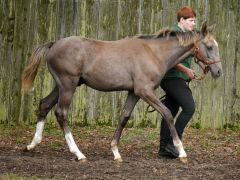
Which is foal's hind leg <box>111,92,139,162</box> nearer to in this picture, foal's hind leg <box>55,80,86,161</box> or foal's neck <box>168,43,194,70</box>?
foal's hind leg <box>55,80,86,161</box>

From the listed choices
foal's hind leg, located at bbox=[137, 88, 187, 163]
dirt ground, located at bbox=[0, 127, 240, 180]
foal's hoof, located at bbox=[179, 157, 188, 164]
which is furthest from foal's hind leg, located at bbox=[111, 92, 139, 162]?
foal's hoof, located at bbox=[179, 157, 188, 164]

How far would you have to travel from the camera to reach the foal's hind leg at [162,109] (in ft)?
27.6

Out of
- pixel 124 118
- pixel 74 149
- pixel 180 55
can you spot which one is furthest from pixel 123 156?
pixel 180 55

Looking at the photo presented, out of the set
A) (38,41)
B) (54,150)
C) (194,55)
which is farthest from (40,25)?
(194,55)

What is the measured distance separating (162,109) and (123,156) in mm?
1013

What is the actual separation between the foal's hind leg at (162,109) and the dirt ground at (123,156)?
7.7 inches

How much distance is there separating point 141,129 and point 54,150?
8.08 feet

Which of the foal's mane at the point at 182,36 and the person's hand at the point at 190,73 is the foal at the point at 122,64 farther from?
the person's hand at the point at 190,73

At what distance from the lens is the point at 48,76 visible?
11344 mm

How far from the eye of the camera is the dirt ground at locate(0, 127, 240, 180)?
7410 millimetres

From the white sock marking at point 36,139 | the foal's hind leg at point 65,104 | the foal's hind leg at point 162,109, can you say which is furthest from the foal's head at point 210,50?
the white sock marking at point 36,139

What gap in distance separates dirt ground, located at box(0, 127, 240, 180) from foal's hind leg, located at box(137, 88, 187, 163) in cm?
20

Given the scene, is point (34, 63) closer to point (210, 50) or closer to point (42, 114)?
point (42, 114)

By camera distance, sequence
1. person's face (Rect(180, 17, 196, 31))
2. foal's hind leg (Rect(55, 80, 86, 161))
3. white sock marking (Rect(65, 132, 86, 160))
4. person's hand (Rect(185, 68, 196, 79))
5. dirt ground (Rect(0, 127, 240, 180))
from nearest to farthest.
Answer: dirt ground (Rect(0, 127, 240, 180)) < white sock marking (Rect(65, 132, 86, 160)) < foal's hind leg (Rect(55, 80, 86, 161)) < person's hand (Rect(185, 68, 196, 79)) < person's face (Rect(180, 17, 196, 31))
